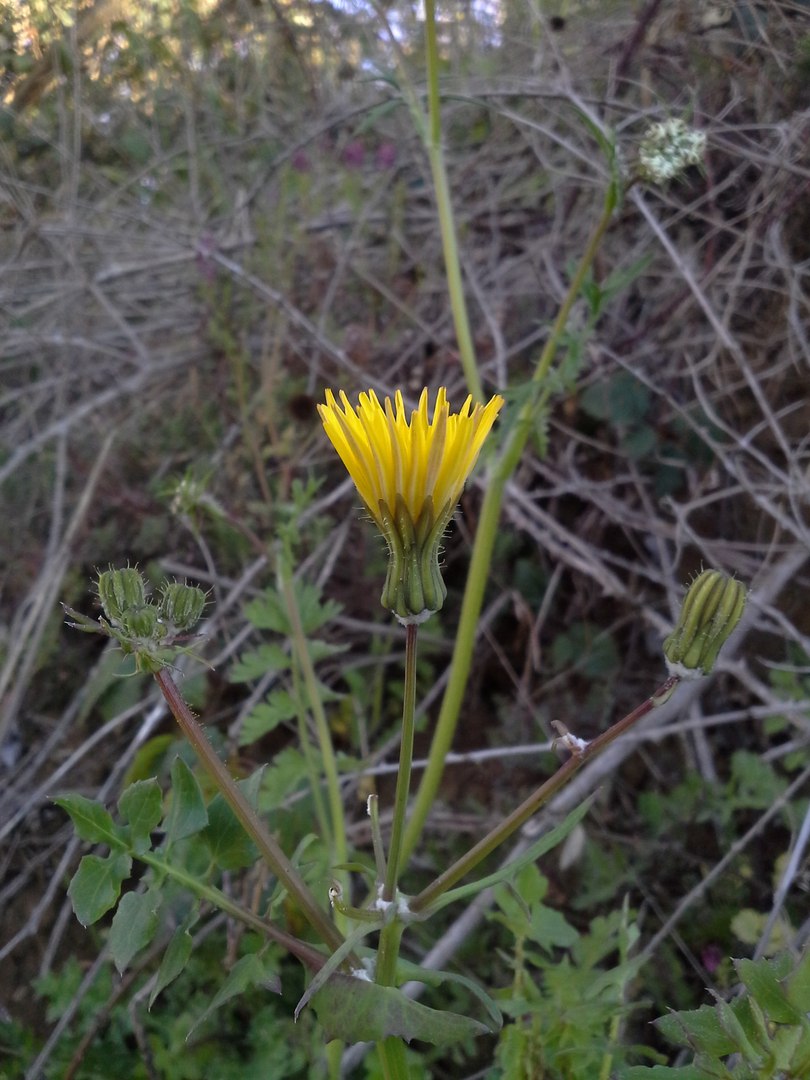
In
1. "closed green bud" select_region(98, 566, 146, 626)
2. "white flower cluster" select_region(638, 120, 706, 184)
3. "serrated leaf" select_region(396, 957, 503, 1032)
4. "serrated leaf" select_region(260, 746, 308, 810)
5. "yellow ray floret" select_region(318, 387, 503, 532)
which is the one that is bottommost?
"serrated leaf" select_region(260, 746, 308, 810)

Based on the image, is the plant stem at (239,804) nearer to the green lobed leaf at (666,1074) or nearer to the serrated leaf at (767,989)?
the green lobed leaf at (666,1074)

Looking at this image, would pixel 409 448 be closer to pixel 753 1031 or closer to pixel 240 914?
pixel 240 914

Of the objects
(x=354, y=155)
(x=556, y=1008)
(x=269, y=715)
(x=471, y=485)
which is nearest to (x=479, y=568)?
(x=269, y=715)

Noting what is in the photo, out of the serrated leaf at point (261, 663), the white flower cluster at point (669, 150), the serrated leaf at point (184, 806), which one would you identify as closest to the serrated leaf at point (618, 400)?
the white flower cluster at point (669, 150)

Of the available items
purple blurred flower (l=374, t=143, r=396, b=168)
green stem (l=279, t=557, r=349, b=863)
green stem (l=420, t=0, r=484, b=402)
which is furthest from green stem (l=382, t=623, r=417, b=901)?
purple blurred flower (l=374, t=143, r=396, b=168)

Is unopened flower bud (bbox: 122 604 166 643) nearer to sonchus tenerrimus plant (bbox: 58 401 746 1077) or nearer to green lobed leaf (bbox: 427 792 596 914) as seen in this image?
sonchus tenerrimus plant (bbox: 58 401 746 1077)
